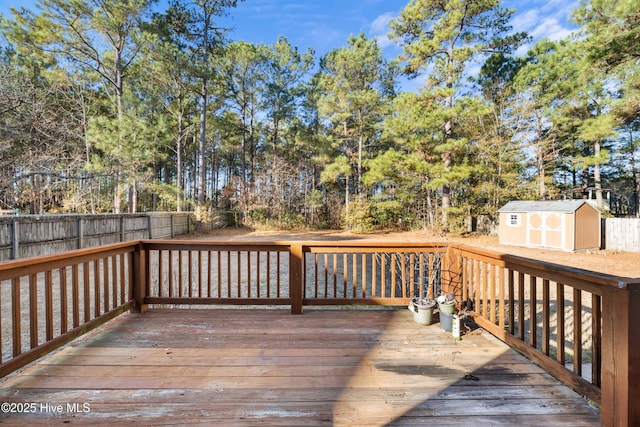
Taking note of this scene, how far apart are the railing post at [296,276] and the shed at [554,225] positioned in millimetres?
10163

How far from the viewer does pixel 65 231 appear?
25.0 ft

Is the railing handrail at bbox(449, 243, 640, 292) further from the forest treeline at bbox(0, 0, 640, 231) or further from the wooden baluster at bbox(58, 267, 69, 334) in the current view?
the forest treeline at bbox(0, 0, 640, 231)

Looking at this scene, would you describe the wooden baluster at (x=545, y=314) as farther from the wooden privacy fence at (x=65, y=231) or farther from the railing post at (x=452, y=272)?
the wooden privacy fence at (x=65, y=231)

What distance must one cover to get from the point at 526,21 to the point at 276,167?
41.4ft

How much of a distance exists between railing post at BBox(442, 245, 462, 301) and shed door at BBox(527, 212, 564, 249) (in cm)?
904

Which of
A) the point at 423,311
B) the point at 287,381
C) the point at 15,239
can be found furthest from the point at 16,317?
the point at 15,239

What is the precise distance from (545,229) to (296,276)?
414 inches

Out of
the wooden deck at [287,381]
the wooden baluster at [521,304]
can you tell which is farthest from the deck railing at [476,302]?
the wooden deck at [287,381]

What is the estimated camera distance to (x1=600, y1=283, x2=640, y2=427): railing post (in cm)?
140

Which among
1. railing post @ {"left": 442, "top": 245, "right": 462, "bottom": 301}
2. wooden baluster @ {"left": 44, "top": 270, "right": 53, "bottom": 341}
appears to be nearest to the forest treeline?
wooden baluster @ {"left": 44, "top": 270, "right": 53, "bottom": 341}

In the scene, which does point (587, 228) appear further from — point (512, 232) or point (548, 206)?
point (512, 232)

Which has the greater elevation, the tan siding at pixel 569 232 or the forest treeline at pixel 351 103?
the forest treeline at pixel 351 103

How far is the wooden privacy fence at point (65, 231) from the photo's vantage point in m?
6.22

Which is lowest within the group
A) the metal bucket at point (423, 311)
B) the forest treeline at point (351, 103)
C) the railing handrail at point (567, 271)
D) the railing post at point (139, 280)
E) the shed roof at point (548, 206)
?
the metal bucket at point (423, 311)
